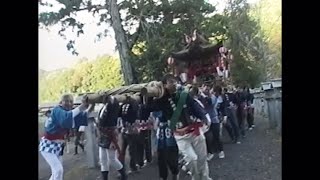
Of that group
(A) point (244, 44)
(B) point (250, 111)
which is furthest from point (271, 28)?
(B) point (250, 111)

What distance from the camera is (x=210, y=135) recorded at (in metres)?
2.25

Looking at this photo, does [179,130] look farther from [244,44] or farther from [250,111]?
[244,44]

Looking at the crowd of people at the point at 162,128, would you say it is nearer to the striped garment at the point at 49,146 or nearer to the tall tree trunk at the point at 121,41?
the striped garment at the point at 49,146

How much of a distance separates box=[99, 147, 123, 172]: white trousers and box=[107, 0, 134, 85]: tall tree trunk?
0.32 m

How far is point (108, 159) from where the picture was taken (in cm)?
227

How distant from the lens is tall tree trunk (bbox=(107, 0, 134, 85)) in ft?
7.52

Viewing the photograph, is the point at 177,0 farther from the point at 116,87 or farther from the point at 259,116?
the point at 259,116

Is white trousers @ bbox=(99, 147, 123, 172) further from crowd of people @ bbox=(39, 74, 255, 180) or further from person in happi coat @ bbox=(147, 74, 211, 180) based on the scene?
person in happi coat @ bbox=(147, 74, 211, 180)

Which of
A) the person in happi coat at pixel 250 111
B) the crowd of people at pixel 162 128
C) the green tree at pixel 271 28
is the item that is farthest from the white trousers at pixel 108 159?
the green tree at pixel 271 28

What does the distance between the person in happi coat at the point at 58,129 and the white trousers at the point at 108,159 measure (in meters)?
0.17

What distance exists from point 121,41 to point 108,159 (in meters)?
0.55

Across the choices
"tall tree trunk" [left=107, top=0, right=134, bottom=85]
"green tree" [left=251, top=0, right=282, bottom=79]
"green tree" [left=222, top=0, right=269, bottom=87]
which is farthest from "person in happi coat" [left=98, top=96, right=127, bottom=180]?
"green tree" [left=251, top=0, right=282, bottom=79]

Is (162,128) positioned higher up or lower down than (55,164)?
higher up
